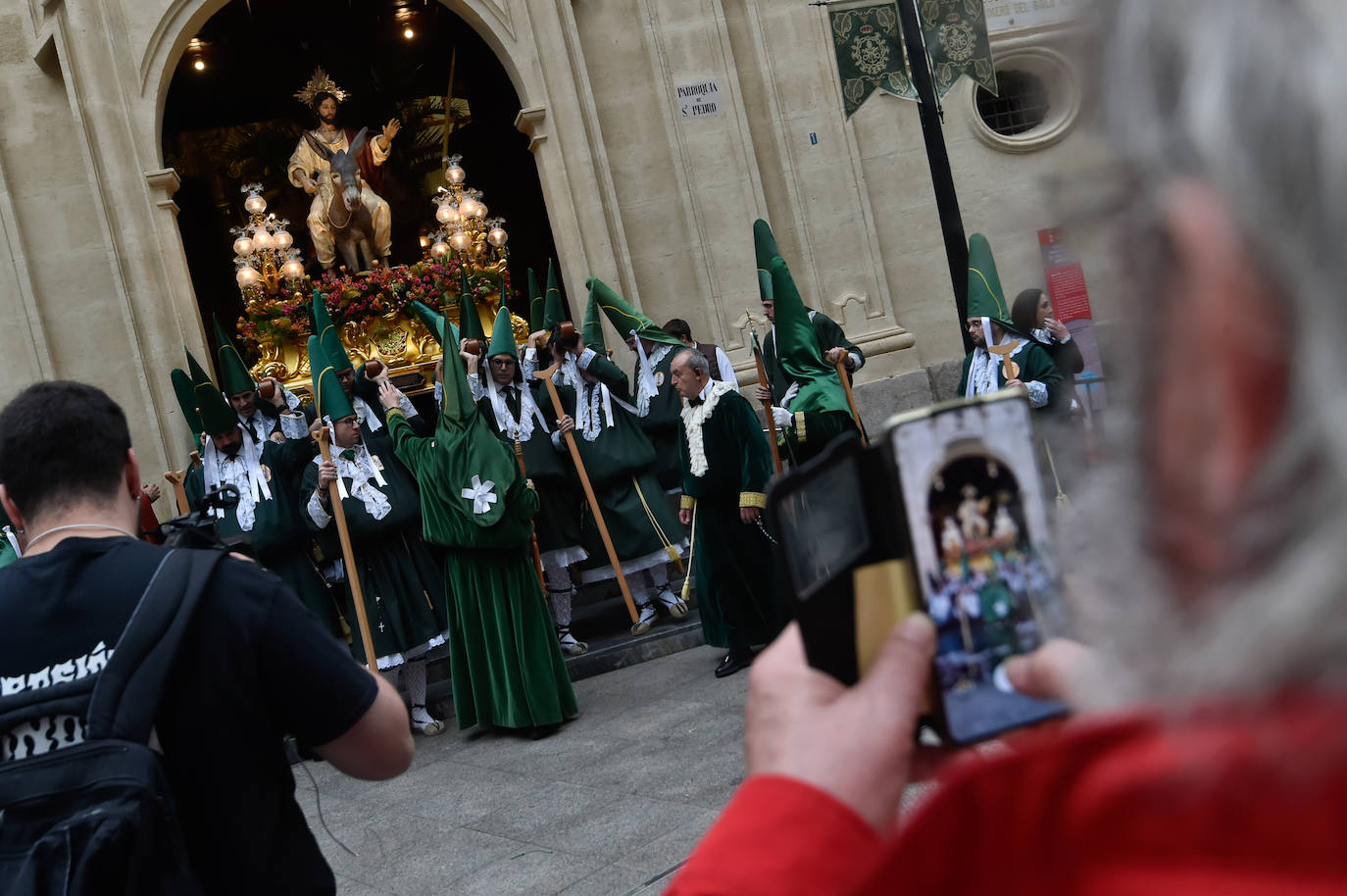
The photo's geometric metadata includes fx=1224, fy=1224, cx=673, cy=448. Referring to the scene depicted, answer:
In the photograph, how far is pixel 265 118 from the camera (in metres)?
17.5

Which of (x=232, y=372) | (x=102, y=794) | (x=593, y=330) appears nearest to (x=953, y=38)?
(x=593, y=330)

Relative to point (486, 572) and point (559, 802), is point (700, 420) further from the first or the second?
point (559, 802)

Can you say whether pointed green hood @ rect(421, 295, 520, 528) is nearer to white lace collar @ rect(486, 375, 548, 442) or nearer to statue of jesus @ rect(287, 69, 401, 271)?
white lace collar @ rect(486, 375, 548, 442)

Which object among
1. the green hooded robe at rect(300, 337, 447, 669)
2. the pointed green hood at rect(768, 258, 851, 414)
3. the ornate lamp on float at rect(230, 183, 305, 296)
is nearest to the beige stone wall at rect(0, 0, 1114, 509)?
the ornate lamp on float at rect(230, 183, 305, 296)

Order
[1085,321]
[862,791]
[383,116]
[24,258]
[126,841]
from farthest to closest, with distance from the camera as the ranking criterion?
[383,116] → [24,258] → [1085,321] → [126,841] → [862,791]

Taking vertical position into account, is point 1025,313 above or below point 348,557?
Answer: above

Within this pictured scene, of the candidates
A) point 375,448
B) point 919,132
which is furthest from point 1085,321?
point 375,448

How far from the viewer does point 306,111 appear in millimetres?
17281

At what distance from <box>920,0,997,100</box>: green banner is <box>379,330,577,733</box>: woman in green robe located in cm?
422

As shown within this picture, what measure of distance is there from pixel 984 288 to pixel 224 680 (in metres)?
7.61

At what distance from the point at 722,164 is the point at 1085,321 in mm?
4499

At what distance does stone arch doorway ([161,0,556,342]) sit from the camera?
659 inches

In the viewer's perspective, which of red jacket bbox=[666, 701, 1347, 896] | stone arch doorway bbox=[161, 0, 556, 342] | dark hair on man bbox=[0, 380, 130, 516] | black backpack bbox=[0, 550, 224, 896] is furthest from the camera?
stone arch doorway bbox=[161, 0, 556, 342]

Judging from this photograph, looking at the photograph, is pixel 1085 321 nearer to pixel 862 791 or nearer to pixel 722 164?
pixel 722 164
